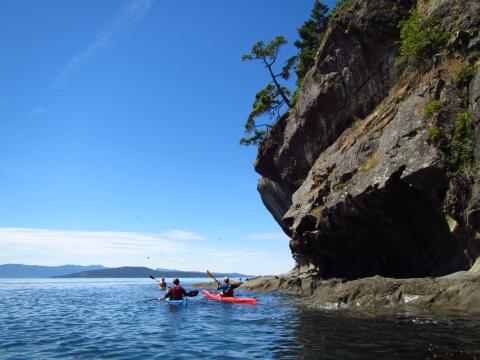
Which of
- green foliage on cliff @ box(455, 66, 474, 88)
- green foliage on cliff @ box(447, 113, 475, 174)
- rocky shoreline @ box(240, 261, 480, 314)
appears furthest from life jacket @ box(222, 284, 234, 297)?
green foliage on cliff @ box(455, 66, 474, 88)

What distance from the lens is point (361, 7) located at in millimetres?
32438

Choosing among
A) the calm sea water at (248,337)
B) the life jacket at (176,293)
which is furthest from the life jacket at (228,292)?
the calm sea water at (248,337)

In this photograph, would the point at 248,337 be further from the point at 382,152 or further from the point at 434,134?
the point at 382,152

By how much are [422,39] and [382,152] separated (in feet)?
26.1

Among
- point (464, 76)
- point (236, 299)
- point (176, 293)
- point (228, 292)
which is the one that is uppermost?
point (464, 76)

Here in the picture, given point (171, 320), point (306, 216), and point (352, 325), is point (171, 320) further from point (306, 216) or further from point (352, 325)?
point (306, 216)

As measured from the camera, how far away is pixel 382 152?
75.6ft

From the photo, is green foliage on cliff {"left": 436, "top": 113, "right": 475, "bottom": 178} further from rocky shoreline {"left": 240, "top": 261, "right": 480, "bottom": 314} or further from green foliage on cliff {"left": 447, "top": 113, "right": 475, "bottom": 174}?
rocky shoreline {"left": 240, "top": 261, "right": 480, "bottom": 314}

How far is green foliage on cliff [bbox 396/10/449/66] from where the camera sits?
79.7ft

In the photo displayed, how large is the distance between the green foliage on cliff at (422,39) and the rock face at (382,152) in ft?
2.14

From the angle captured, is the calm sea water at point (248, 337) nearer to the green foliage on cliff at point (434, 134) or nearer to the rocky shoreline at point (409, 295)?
the rocky shoreline at point (409, 295)

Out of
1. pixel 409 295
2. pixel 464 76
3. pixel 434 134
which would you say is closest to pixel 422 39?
pixel 464 76

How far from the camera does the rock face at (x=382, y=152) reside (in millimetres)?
19594

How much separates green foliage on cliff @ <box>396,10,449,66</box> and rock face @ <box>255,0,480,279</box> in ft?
2.14
